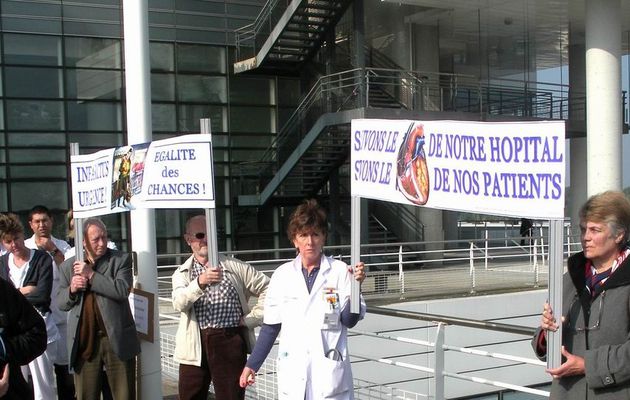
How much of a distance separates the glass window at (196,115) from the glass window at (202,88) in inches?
9.3

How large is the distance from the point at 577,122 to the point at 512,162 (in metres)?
20.6

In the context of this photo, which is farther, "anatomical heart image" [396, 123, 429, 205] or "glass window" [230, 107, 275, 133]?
"glass window" [230, 107, 275, 133]

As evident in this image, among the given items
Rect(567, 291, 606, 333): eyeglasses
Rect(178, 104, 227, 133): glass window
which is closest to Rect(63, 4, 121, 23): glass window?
Rect(178, 104, 227, 133): glass window

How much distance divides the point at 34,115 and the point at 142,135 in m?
14.3

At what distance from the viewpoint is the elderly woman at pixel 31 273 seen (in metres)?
5.96

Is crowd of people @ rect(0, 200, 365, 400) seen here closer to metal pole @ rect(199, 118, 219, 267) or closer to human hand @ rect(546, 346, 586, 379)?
metal pole @ rect(199, 118, 219, 267)

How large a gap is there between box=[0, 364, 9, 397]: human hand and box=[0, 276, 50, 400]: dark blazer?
1.1 inches

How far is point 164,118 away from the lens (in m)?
20.6

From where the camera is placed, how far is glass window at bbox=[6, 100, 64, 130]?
18625mm

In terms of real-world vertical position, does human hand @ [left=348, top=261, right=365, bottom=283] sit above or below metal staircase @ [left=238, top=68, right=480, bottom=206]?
below

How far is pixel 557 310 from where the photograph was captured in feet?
10.7

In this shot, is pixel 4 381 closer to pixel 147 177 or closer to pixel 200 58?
pixel 147 177

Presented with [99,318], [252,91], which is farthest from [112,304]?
[252,91]

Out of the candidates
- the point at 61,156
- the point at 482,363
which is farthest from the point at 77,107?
the point at 482,363
